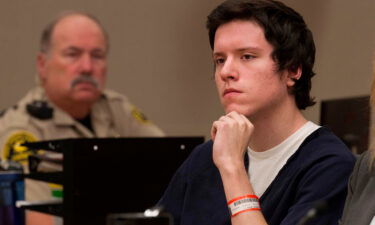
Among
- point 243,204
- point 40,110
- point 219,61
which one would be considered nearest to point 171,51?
point 40,110

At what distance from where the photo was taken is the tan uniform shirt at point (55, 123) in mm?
3076

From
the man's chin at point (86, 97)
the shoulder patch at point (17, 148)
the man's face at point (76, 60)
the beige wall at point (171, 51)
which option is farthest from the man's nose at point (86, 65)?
the beige wall at point (171, 51)

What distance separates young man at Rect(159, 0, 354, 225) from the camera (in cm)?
148

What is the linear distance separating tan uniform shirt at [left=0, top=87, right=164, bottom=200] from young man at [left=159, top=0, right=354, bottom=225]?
1372 millimetres

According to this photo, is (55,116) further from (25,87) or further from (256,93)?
(256,93)

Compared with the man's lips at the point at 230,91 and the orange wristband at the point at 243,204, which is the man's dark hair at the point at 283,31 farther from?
the orange wristband at the point at 243,204

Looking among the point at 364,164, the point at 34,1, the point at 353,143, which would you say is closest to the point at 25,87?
the point at 34,1

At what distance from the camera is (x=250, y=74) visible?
5.20 ft

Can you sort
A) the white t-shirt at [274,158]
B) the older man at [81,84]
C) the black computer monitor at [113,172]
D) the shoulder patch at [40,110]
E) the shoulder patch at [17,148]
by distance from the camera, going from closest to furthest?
the white t-shirt at [274,158] < the black computer monitor at [113,172] < the shoulder patch at [17,148] < the shoulder patch at [40,110] < the older man at [81,84]

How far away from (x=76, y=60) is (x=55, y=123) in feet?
1.60

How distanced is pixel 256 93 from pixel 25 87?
10.0ft

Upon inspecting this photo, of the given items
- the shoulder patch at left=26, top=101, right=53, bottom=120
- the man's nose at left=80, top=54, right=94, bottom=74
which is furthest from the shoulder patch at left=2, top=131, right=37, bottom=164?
the man's nose at left=80, top=54, right=94, bottom=74

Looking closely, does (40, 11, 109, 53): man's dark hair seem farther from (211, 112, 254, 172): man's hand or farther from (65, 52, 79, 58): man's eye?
(211, 112, 254, 172): man's hand

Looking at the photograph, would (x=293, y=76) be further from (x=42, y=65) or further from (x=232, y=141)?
(x=42, y=65)
